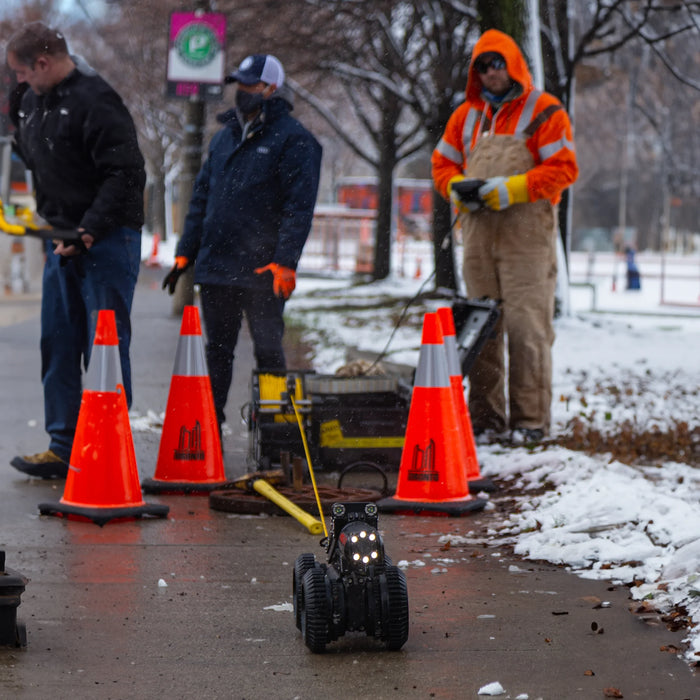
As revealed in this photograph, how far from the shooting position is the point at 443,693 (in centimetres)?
363

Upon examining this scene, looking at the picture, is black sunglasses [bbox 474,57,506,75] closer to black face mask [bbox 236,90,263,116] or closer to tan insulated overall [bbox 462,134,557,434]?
tan insulated overall [bbox 462,134,557,434]

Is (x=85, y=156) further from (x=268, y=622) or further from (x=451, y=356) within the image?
(x=268, y=622)

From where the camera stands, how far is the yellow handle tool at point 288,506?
548 cm

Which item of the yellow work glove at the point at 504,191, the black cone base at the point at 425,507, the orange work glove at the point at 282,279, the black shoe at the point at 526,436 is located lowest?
the black cone base at the point at 425,507

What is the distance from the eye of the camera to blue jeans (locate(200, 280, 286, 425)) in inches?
292

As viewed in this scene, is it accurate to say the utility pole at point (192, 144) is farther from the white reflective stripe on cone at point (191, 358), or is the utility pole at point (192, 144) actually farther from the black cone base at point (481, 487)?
the black cone base at point (481, 487)

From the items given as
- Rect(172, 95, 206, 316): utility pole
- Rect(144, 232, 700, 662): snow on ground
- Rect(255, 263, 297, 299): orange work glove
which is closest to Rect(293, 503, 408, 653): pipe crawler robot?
Rect(144, 232, 700, 662): snow on ground

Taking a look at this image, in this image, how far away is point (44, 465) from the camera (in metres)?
6.79

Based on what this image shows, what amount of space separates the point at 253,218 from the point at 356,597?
3.80 meters

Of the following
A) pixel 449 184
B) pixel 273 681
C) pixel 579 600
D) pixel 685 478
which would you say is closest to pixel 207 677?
pixel 273 681

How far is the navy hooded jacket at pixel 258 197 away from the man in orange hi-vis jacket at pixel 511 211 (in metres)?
0.91

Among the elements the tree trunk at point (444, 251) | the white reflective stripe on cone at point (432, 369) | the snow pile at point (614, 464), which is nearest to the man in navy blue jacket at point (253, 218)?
the snow pile at point (614, 464)

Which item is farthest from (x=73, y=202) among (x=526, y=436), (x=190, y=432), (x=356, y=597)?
(x=356, y=597)

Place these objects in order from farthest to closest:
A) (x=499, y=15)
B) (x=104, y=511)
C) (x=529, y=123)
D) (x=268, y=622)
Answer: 1. (x=499, y=15)
2. (x=529, y=123)
3. (x=104, y=511)
4. (x=268, y=622)
